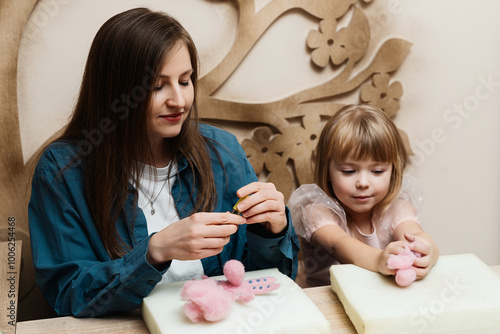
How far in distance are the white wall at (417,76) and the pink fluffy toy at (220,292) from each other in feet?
2.61

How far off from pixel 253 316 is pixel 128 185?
493 mm

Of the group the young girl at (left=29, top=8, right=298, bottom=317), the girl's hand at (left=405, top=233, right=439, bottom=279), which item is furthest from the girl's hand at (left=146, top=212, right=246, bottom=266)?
the girl's hand at (left=405, top=233, right=439, bottom=279)

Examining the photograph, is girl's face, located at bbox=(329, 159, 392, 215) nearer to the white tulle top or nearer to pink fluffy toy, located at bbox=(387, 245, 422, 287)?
the white tulle top

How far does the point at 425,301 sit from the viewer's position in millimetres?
982

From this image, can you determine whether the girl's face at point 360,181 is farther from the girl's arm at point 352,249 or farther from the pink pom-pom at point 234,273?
the pink pom-pom at point 234,273

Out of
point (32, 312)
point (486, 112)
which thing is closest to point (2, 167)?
point (32, 312)

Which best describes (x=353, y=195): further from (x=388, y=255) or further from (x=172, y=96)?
(x=172, y=96)

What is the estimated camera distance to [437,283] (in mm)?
1053

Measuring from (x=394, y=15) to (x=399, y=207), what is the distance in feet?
2.22

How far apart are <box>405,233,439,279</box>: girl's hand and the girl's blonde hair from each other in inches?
14.3

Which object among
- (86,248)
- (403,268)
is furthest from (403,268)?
(86,248)

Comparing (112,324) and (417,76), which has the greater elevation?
(417,76)

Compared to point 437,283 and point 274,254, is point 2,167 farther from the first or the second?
point 437,283

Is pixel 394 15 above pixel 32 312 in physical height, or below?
above
